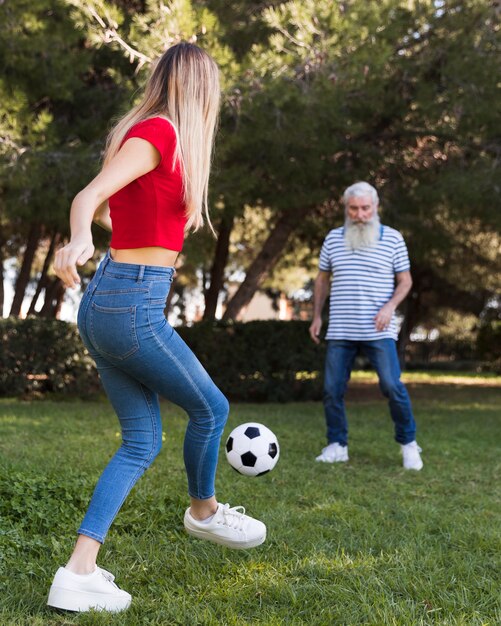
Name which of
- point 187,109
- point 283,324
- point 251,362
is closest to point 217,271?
point 283,324

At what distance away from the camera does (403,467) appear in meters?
5.52

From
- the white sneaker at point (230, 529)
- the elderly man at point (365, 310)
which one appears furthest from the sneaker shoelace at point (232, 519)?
the elderly man at point (365, 310)

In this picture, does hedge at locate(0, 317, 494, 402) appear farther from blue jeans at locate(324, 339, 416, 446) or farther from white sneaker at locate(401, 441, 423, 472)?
white sneaker at locate(401, 441, 423, 472)

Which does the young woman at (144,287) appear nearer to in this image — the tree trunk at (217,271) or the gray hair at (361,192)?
the gray hair at (361,192)

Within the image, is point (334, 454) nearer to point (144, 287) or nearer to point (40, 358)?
point (144, 287)

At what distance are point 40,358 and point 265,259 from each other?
3876 mm

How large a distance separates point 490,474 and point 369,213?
2.08m

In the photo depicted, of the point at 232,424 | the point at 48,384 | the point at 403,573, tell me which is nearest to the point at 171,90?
the point at 403,573

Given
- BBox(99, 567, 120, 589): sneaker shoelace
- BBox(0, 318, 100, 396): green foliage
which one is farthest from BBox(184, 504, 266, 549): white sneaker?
BBox(0, 318, 100, 396): green foliage

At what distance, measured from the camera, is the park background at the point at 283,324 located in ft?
9.66

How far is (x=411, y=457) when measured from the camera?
18.0ft

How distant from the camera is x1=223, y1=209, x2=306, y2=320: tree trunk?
11.9 meters

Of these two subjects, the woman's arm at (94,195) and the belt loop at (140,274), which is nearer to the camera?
the woman's arm at (94,195)

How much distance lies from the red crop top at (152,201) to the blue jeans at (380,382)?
10.3ft
